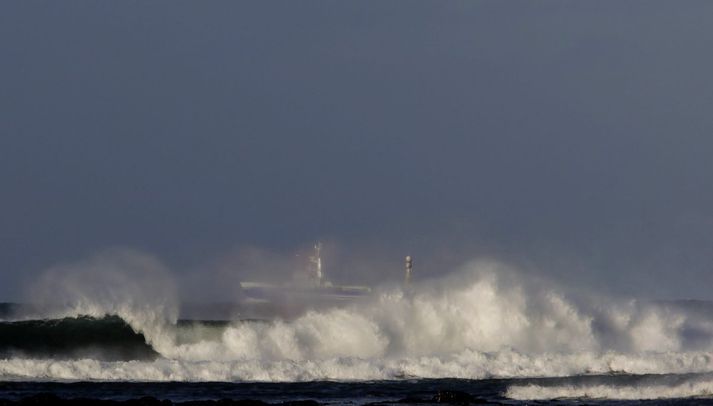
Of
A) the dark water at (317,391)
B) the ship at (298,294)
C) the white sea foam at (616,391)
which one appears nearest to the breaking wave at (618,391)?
the white sea foam at (616,391)

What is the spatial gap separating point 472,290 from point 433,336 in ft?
7.93

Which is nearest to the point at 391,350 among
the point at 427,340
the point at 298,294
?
the point at 427,340

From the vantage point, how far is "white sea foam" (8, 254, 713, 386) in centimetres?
3744

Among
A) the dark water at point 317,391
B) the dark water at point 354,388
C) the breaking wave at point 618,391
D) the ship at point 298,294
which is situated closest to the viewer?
the dark water at point 317,391

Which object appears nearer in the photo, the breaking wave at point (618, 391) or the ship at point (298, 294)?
the breaking wave at point (618, 391)

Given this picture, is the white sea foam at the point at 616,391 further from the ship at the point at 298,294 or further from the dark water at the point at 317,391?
the ship at the point at 298,294

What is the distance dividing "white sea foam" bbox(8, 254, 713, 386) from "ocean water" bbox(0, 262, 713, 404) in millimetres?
44

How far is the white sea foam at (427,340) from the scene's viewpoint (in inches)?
1474

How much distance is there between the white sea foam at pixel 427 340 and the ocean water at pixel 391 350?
4 cm

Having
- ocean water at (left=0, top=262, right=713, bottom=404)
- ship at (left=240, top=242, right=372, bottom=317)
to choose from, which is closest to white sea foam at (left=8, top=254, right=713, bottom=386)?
ocean water at (left=0, top=262, right=713, bottom=404)

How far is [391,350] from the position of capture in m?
43.6

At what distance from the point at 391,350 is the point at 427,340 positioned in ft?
5.05

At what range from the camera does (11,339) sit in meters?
43.3

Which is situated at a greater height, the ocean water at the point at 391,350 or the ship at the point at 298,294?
the ship at the point at 298,294
